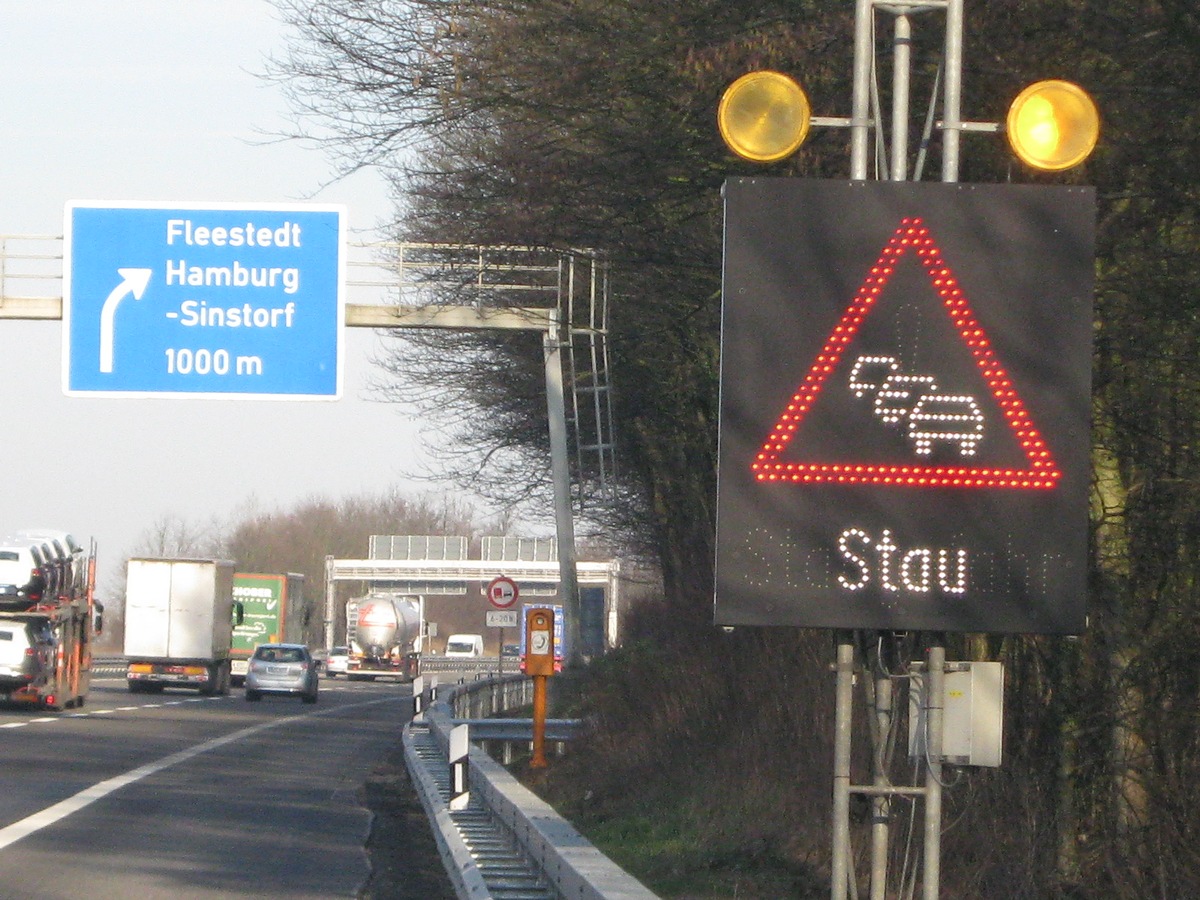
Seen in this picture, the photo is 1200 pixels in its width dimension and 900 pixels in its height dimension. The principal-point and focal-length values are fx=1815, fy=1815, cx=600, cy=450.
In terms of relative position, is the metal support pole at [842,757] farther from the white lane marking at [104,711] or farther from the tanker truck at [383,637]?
the tanker truck at [383,637]

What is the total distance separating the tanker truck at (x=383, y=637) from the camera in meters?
74.9

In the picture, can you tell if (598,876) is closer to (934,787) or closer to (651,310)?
(934,787)

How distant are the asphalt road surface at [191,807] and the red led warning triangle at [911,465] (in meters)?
7.41

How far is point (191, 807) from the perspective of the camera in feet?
57.8

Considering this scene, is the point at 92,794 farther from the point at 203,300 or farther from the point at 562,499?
the point at 562,499

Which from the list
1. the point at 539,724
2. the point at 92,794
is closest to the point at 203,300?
the point at 92,794

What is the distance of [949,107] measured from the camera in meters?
6.09

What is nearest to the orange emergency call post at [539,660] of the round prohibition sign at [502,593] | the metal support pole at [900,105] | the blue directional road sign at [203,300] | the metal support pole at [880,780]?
the blue directional road sign at [203,300]

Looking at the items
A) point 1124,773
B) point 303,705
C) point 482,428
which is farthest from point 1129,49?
point 303,705

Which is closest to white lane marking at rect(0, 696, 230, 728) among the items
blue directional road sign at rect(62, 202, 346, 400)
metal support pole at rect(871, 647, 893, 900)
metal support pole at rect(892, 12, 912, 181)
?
blue directional road sign at rect(62, 202, 346, 400)

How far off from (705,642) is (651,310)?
3248 mm

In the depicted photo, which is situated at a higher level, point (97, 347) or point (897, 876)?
point (97, 347)

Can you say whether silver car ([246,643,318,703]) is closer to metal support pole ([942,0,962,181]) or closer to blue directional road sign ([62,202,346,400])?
blue directional road sign ([62,202,346,400])

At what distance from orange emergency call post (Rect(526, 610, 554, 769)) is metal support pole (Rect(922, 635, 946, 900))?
49.2ft
